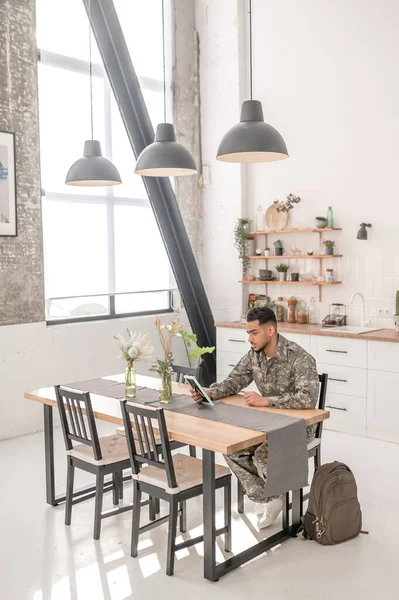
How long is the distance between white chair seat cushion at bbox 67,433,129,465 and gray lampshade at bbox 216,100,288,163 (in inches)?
78.3

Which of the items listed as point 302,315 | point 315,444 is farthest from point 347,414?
point 315,444

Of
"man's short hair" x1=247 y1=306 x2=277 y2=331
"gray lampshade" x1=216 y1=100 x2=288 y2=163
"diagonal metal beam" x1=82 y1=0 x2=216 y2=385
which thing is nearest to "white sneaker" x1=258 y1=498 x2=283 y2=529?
"man's short hair" x1=247 y1=306 x2=277 y2=331

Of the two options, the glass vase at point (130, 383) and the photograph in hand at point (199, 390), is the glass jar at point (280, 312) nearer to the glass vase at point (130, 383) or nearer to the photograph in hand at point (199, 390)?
the glass vase at point (130, 383)

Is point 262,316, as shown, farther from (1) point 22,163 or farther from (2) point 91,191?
(2) point 91,191

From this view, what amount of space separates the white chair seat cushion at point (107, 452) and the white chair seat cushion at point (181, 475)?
35 cm

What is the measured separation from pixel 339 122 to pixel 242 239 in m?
1.75

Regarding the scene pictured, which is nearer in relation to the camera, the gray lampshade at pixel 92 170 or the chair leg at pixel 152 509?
the chair leg at pixel 152 509

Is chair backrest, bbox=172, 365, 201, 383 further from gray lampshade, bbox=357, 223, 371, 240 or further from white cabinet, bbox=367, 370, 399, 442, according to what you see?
gray lampshade, bbox=357, 223, 371, 240

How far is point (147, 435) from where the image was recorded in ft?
11.4

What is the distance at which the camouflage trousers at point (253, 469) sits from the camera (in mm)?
3740

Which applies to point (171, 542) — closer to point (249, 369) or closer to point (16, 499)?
point (249, 369)

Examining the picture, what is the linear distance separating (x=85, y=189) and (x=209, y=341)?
91.7 inches

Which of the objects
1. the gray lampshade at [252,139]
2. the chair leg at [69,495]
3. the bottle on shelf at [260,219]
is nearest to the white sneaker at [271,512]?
the chair leg at [69,495]

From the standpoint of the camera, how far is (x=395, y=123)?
20.7 ft
